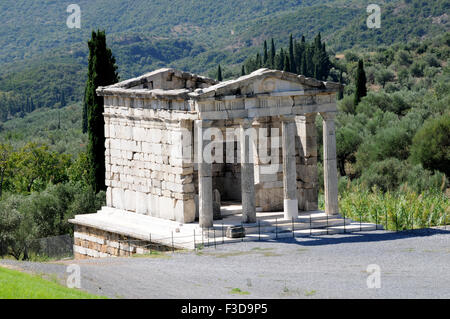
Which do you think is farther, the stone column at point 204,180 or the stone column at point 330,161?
the stone column at point 330,161

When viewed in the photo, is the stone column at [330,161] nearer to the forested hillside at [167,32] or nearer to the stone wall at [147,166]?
the stone wall at [147,166]

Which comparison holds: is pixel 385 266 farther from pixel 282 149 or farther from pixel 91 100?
pixel 91 100

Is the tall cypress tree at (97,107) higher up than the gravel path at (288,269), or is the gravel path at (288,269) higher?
the tall cypress tree at (97,107)

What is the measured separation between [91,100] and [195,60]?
340 feet

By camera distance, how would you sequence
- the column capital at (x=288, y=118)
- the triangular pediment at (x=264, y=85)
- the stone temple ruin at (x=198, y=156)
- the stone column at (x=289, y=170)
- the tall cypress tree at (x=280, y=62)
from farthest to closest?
1. the tall cypress tree at (x=280, y=62)
2. the stone column at (x=289, y=170)
3. the column capital at (x=288, y=118)
4. the stone temple ruin at (x=198, y=156)
5. the triangular pediment at (x=264, y=85)

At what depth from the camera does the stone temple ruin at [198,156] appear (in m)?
26.8

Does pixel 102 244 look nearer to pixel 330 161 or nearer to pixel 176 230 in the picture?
pixel 176 230

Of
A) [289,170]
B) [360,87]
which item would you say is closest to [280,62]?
[360,87]

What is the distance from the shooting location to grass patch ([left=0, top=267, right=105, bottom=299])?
16938 millimetres

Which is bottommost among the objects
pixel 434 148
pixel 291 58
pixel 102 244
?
pixel 102 244

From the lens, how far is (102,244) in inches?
1186

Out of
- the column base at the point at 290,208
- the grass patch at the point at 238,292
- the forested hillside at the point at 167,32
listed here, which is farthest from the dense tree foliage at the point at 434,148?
the forested hillside at the point at 167,32

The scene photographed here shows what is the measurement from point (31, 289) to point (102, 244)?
12824 mm

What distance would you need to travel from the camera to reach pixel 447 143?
47.6m
